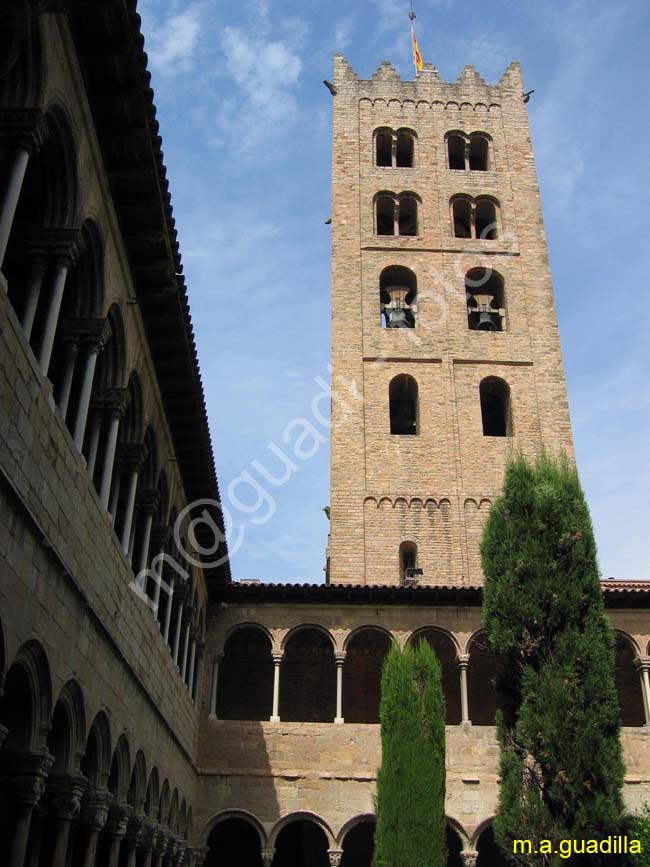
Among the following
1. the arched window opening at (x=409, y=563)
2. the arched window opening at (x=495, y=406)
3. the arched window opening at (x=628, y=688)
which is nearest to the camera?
the arched window opening at (x=628, y=688)

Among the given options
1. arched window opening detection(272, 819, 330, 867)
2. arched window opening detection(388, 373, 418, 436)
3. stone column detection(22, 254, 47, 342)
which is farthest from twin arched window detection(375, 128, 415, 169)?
stone column detection(22, 254, 47, 342)

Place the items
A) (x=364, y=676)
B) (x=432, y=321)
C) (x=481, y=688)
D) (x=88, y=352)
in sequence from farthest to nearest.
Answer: (x=432, y=321)
(x=364, y=676)
(x=481, y=688)
(x=88, y=352)

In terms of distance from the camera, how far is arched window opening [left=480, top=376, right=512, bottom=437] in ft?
90.3

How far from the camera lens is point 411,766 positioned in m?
16.3

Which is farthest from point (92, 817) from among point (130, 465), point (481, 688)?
point (481, 688)

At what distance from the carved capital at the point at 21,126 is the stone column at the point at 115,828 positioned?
7794mm

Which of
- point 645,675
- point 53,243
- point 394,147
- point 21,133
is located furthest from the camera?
point 394,147

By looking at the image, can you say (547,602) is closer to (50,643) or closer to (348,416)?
(50,643)

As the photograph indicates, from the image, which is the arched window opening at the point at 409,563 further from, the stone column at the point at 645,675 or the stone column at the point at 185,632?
the stone column at the point at 185,632

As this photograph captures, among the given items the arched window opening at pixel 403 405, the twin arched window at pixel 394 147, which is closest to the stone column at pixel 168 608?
the arched window opening at pixel 403 405

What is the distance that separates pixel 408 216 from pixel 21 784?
2649 cm

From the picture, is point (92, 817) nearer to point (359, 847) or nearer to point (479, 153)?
point (359, 847)

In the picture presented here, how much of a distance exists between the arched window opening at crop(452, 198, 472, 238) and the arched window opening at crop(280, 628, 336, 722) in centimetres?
1476

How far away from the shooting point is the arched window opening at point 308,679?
21672 mm
